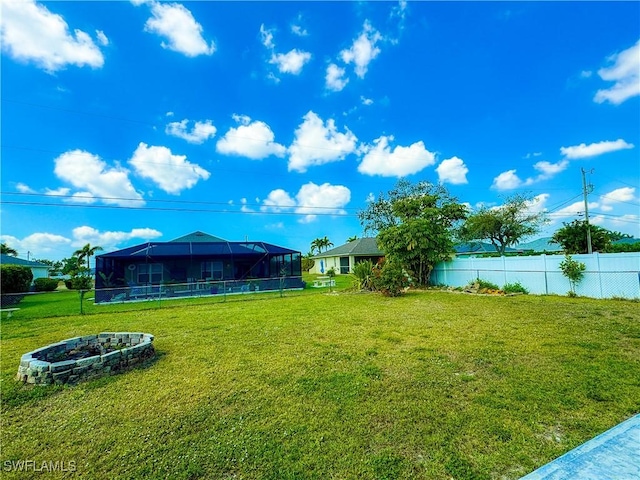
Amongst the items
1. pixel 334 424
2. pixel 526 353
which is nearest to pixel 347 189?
pixel 526 353

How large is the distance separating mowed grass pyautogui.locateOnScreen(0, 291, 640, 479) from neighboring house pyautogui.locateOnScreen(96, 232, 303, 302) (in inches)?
334

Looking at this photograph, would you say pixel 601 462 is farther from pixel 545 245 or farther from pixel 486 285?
pixel 545 245

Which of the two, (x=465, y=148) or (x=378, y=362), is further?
(x=465, y=148)

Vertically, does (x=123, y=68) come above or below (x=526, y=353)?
above

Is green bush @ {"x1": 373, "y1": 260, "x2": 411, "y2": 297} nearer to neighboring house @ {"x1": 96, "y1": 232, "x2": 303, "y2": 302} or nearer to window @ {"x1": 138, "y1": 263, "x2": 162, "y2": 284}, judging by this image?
neighboring house @ {"x1": 96, "y1": 232, "x2": 303, "y2": 302}

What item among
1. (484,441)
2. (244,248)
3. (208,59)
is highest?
(208,59)

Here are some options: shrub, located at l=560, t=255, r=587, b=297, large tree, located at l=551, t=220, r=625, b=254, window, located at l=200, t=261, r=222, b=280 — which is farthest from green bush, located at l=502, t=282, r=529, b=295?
window, located at l=200, t=261, r=222, b=280

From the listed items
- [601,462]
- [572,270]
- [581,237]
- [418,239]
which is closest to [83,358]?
[601,462]

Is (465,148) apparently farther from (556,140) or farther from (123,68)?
(123,68)

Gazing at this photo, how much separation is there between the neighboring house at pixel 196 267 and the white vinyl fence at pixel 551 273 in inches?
368

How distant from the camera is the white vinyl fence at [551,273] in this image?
9.96 metres

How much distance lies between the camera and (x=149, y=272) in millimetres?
18531

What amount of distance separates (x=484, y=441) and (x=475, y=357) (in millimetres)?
2558

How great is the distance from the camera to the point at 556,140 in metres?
18.8
